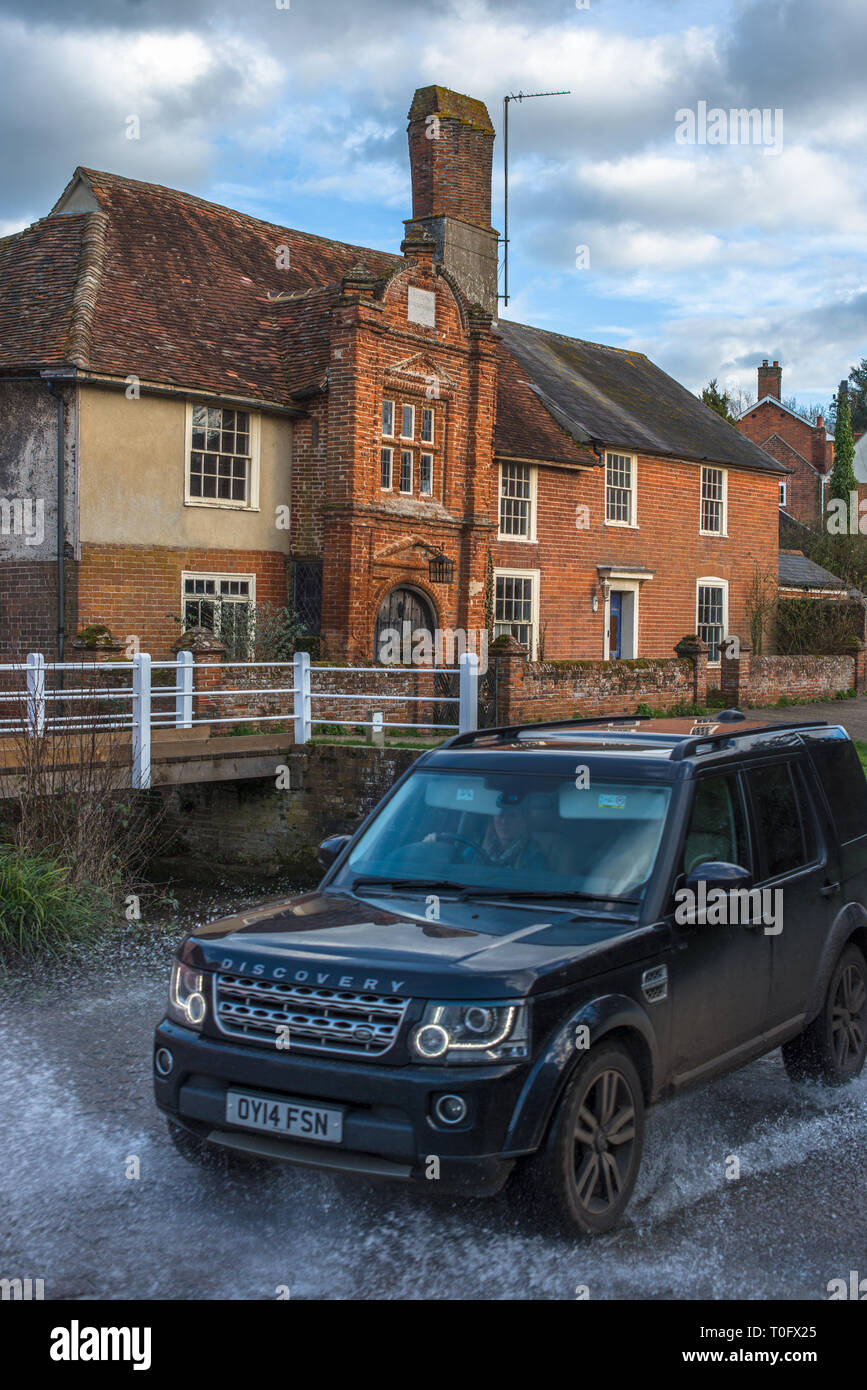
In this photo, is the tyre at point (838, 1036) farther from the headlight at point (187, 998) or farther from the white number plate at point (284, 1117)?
the headlight at point (187, 998)

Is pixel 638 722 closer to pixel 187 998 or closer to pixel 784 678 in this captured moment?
pixel 187 998

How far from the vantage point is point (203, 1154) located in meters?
5.16

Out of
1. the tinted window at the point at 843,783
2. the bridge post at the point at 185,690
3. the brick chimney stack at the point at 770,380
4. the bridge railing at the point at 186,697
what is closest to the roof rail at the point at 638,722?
the tinted window at the point at 843,783

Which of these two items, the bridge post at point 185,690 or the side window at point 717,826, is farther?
the bridge post at point 185,690

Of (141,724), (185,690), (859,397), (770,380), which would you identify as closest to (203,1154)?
(141,724)

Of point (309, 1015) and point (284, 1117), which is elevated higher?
point (309, 1015)

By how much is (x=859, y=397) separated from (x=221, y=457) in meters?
70.5

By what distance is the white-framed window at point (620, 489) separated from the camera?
2931cm

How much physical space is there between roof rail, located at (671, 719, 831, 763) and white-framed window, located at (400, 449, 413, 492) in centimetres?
1688

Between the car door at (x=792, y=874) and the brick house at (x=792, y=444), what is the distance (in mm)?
51055

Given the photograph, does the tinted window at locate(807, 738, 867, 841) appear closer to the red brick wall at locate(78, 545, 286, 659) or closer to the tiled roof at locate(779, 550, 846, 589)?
the red brick wall at locate(78, 545, 286, 659)

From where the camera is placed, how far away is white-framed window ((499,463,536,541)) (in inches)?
Result: 1045

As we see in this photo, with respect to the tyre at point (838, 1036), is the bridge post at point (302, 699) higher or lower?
higher
